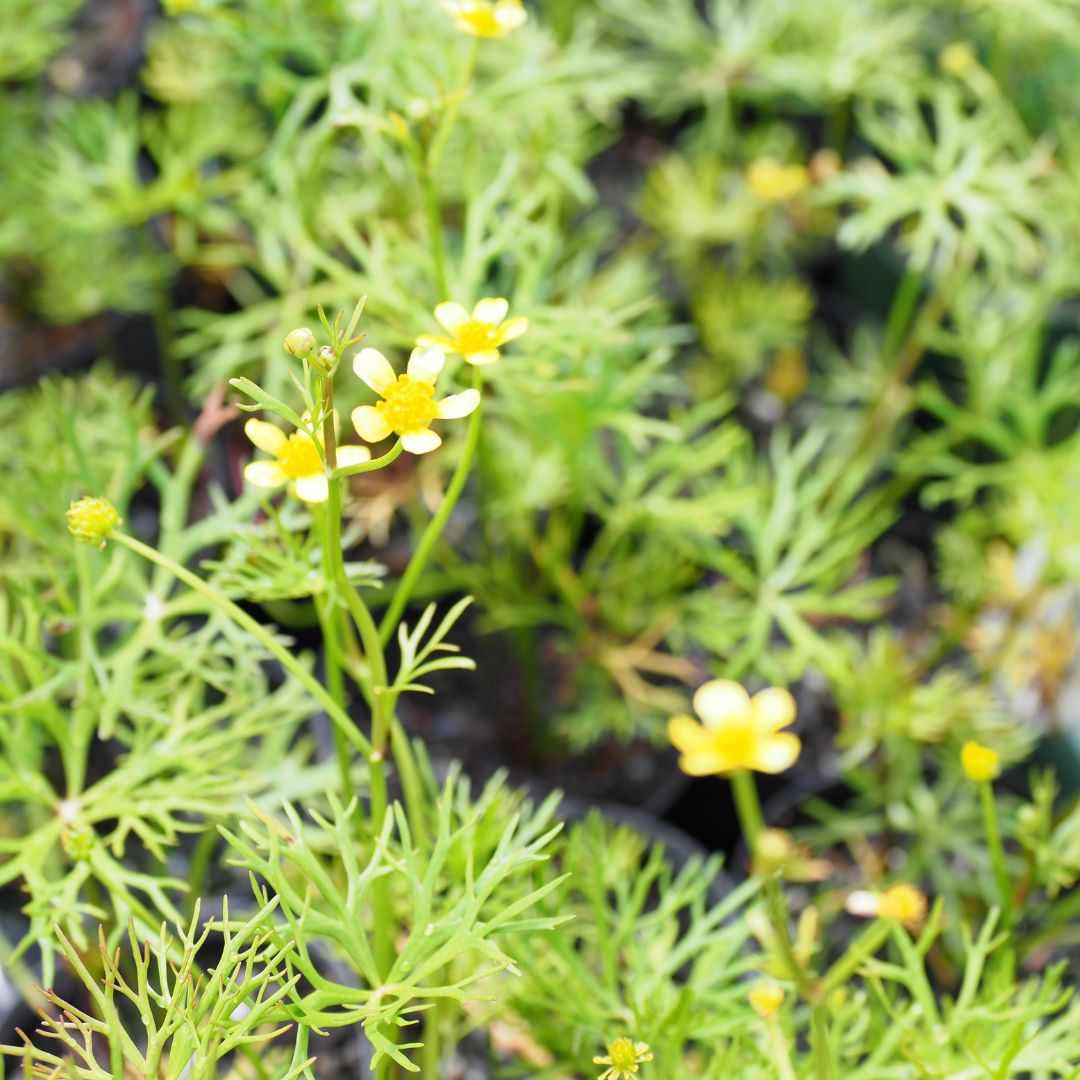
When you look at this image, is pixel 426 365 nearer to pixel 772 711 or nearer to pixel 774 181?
pixel 772 711

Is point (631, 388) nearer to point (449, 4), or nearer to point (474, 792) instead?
point (449, 4)

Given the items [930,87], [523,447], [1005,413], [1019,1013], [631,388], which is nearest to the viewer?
[1019,1013]

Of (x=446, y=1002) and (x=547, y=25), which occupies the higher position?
(x=547, y=25)

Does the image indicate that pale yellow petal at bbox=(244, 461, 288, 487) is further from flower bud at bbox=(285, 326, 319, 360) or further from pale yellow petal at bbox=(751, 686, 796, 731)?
pale yellow petal at bbox=(751, 686, 796, 731)

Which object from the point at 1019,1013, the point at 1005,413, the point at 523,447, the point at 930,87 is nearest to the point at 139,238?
the point at 523,447

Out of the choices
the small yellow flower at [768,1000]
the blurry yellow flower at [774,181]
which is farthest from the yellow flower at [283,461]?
the blurry yellow flower at [774,181]

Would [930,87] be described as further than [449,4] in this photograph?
Yes
